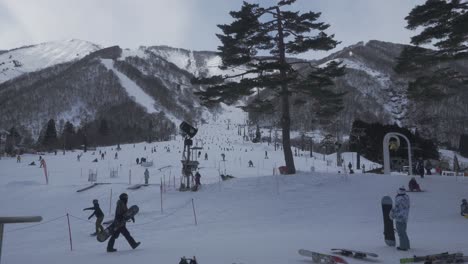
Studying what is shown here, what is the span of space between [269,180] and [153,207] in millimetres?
6243

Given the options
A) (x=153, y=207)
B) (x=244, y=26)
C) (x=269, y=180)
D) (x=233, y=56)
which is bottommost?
(x=153, y=207)

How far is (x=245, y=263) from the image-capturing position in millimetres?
7680

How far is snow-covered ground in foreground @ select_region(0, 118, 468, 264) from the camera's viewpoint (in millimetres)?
9297

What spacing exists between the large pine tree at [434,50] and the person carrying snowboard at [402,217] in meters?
10.4

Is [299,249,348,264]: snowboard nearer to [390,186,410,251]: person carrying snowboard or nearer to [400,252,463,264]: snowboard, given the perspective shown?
[400,252,463,264]: snowboard

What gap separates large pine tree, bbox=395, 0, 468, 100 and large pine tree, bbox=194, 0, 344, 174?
4.03 m

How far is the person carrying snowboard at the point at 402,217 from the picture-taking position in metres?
8.70

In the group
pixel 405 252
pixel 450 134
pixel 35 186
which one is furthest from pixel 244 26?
pixel 450 134

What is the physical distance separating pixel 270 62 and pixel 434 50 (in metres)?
7.67

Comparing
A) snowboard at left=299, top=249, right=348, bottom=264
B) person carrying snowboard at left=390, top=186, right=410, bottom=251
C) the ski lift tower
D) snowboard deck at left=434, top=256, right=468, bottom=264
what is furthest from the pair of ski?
the ski lift tower

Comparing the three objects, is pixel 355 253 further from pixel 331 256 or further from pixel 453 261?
pixel 453 261

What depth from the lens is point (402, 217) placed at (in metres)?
8.76

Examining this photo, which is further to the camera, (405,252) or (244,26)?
(244,26)

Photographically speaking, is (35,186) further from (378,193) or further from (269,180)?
(378,193)
